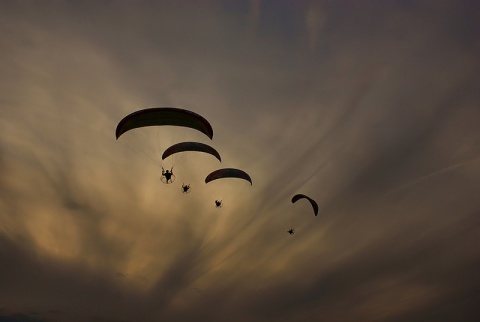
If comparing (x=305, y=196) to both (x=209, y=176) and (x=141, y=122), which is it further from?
(x=141, y=122)

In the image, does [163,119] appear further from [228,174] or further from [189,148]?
[228,174]

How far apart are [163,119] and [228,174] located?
37.6ft

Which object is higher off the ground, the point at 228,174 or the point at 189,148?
the point at 228,174

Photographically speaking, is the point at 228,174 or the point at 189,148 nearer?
the point at 189,148

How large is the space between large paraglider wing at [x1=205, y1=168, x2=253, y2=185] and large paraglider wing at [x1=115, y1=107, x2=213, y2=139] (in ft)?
29.6

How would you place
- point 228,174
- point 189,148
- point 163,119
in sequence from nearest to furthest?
point 163,119 < point 189,148 < point 228,174

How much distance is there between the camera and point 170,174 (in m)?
31.1

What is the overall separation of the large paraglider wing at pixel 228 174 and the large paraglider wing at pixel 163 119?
29.6 feet

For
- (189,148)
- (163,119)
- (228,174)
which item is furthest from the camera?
(228,174)

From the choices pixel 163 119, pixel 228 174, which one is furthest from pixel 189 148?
pixel 228 174

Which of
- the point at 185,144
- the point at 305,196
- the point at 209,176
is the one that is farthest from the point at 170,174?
the point at 305,196

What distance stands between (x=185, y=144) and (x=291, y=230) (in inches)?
723

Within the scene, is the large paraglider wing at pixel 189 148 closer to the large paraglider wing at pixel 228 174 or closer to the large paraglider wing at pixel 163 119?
the large paraglider wing at pixel 163 119

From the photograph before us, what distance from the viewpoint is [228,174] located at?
35438 millimetres
